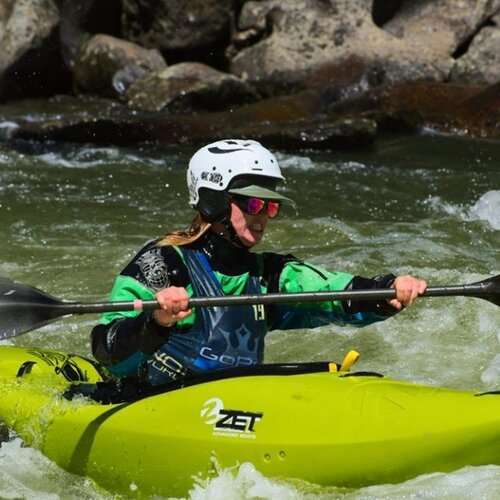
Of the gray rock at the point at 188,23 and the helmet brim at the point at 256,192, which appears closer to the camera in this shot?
the helmet brim at the point at 256,192

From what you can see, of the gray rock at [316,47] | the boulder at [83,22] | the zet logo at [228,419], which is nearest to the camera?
the zet logo at [228,419]

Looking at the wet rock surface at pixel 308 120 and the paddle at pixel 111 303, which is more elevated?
the paddle at pixel 111 303

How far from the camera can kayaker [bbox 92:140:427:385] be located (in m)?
4.11

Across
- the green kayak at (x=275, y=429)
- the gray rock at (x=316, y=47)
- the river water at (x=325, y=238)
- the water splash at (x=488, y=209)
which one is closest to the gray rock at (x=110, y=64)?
the gray rock at (x=316, y=47)

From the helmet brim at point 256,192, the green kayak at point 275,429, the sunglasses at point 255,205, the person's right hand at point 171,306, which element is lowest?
the green kayak at point 275,429

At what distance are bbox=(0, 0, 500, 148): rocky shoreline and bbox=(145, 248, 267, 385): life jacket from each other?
7.59 m

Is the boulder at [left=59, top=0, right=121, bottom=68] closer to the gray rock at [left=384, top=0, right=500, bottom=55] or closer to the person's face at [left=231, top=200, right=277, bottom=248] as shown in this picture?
the gray rock at [left=384, top=0, right=500, bottom=55]

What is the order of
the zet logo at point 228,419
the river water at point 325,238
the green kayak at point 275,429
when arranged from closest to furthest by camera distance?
the green kayak at point 275,429, the zet logo at point 228,419, the river water at point 325,238

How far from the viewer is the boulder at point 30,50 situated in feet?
47.5

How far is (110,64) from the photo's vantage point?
14.3 metres

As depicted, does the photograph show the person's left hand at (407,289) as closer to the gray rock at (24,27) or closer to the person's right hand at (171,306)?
the person's right hand at (171,306)

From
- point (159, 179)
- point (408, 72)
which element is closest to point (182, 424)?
point (159, 179)

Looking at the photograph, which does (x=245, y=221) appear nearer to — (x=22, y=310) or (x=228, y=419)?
(x=228, y=419)

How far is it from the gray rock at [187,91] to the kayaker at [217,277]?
8724mm
